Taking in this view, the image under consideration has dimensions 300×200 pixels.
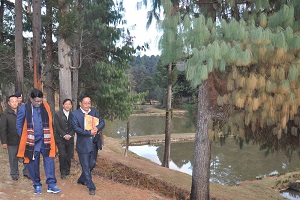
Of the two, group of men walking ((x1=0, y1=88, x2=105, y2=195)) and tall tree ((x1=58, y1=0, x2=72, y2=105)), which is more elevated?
tall tree ((x1=58, y1=0, x2=72, y2=105))

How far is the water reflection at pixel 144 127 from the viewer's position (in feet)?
109

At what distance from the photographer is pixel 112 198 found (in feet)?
15.9

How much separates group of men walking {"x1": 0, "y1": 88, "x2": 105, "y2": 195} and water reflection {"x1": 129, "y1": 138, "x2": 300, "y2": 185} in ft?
41.8

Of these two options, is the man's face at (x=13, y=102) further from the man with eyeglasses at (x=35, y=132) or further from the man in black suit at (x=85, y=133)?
the man in black suit at (x=85, y=133)

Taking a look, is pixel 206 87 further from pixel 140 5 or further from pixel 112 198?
pixel 112 198

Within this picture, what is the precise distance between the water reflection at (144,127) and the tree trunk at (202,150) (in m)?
23.4

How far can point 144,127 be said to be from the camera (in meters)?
37.1

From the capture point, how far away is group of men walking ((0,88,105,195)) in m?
4.22

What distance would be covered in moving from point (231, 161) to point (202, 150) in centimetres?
1625

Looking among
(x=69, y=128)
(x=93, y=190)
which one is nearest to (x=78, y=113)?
(x=69, y=128)

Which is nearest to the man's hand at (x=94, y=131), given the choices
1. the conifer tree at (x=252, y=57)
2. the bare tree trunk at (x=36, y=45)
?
the conifer tree at (x=252, y=57)

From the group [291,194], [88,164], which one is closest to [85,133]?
[88,164]

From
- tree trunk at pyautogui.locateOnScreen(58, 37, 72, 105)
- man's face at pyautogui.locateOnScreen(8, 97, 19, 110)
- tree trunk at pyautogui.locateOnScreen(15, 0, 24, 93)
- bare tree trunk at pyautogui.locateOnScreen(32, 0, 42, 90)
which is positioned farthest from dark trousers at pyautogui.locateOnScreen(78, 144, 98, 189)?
tree trunk at pyautogui.locateOnScreen(15, 0, 24, 93)

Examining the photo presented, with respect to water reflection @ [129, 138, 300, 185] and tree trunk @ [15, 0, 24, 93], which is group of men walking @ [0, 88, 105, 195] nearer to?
tree trunk @ [15, 0, 24, 93]
